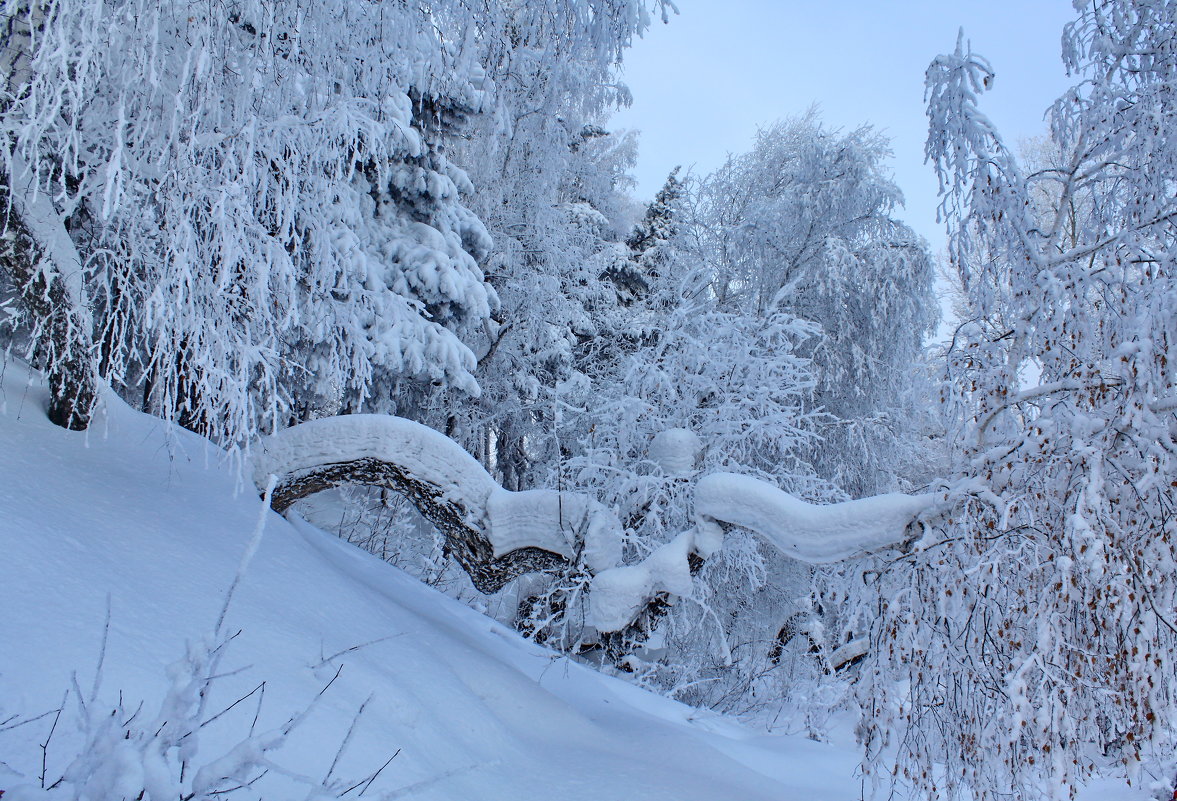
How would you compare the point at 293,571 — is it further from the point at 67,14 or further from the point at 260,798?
the point at 67,14

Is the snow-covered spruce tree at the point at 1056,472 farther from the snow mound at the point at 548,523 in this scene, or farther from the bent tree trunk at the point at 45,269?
the bent tree trunk at the point at 45,269

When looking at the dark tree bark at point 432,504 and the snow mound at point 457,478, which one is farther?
the dark tree bark at point 432,504

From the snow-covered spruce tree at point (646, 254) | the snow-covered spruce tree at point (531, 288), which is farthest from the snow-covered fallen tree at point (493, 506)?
the snow-covered spruce tree at point (646, 254)

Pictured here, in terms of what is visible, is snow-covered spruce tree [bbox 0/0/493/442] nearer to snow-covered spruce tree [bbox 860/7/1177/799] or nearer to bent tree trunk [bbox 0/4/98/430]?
bent tree trunk [bbox 0/4/98/430]

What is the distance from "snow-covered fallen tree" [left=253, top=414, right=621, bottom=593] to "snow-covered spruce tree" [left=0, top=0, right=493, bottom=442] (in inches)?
33.4

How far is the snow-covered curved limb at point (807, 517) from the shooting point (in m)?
3.86

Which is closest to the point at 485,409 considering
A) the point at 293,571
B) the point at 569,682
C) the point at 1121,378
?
the point at 569,682

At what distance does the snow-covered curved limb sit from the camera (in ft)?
12.7

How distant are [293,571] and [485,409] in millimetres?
9453

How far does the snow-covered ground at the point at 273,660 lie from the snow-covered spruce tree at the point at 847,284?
605cm

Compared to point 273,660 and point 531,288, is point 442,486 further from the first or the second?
point 531,288

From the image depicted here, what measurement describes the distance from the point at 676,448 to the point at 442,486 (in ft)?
7.72

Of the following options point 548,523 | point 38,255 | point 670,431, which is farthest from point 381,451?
point 670,431

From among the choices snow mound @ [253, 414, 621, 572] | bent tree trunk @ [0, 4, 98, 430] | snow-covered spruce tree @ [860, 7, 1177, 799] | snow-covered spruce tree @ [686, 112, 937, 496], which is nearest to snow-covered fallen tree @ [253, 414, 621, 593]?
snow mound @ [253, 414, 621, 572]
